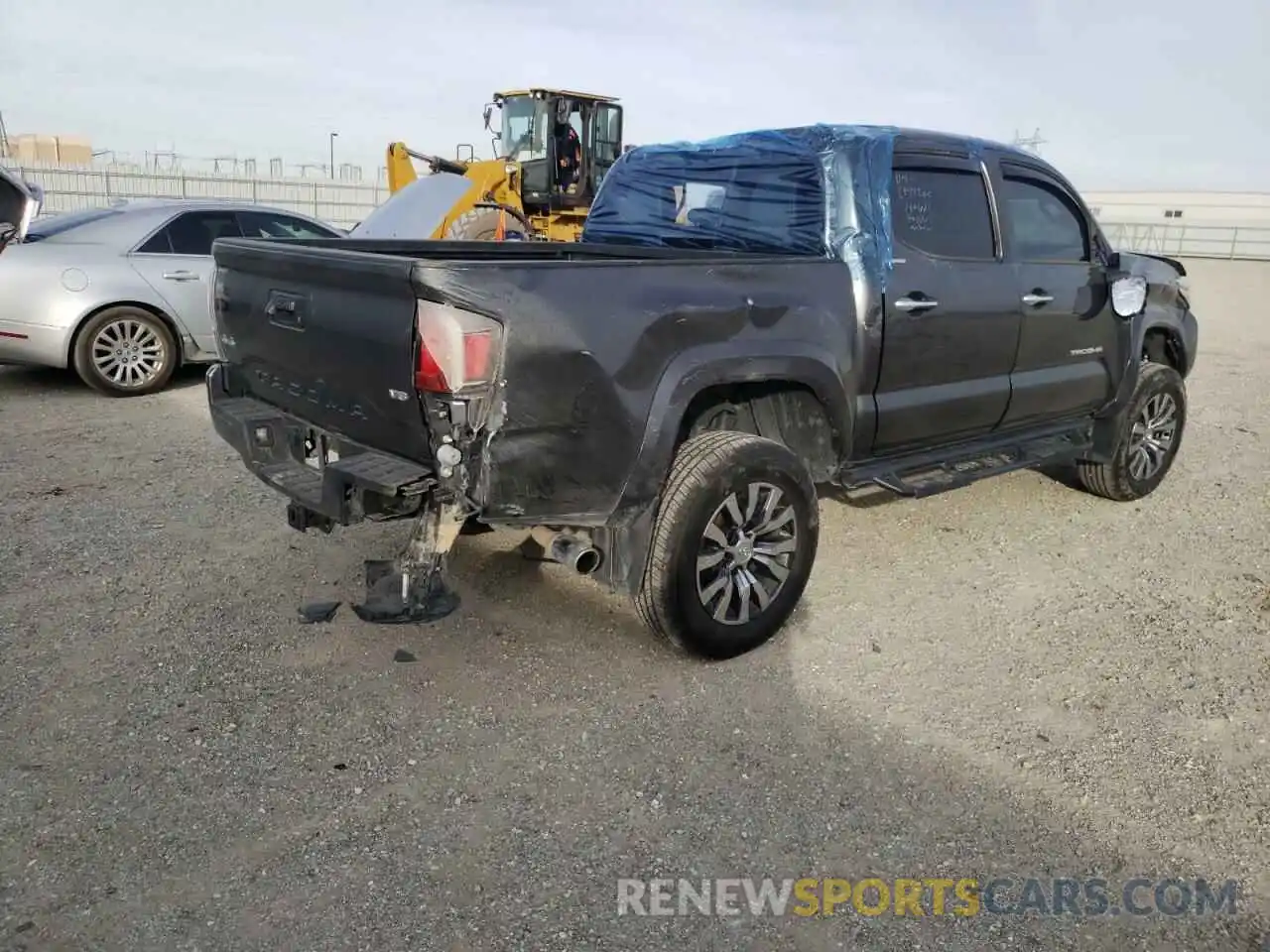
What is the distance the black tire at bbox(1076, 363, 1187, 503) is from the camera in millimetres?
5648

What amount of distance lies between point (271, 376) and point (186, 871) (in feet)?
6.14

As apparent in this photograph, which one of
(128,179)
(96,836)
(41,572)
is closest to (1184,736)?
(96,836)

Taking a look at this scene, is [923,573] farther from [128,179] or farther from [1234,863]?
[128,179]

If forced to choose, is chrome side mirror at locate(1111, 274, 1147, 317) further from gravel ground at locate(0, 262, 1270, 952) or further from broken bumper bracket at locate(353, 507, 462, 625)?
broken bumper bracket at locate(353, 507, 462, 625)

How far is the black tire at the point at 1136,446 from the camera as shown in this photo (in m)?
5.65

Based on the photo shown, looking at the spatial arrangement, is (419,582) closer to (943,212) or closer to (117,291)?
(943,212)

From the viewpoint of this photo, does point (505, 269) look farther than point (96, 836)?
Yes

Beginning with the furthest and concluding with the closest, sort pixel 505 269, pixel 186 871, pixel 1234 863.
Answer: pixel 505 269, pixel 1234 863, pixel 186 871

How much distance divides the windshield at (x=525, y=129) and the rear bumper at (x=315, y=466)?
1083 cm

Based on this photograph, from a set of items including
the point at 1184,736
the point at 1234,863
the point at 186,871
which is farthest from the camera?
the point at 1184,736

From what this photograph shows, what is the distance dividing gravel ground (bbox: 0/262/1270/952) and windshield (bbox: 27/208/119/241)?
11.6 ft

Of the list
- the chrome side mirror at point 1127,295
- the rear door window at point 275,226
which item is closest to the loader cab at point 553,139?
the rear door window at point 275,226

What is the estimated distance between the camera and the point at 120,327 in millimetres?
7785

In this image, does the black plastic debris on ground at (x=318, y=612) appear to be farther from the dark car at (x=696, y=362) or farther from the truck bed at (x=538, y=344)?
the truck bed at (x=538, y=344)
